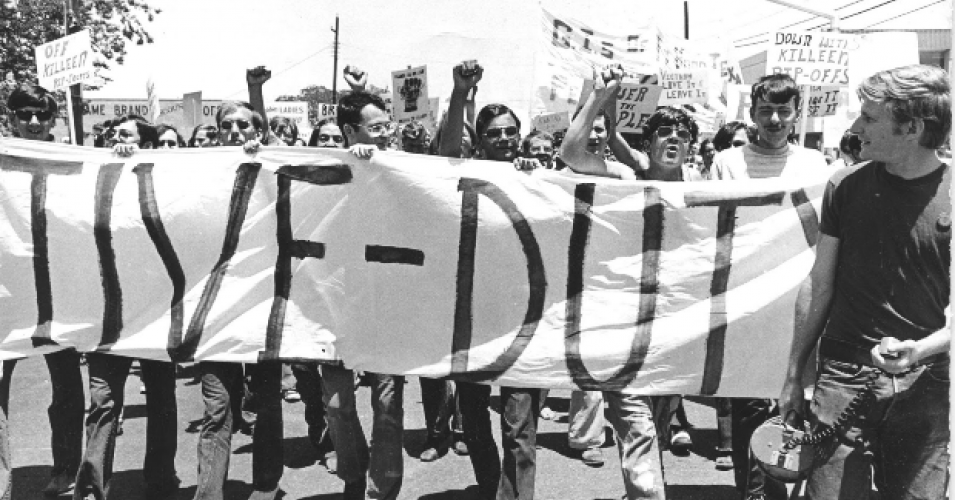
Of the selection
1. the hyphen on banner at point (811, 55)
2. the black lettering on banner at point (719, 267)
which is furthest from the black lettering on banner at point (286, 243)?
the hyphen on banner at point (811, 55)

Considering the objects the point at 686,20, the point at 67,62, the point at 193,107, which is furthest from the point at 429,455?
the point at 686,20

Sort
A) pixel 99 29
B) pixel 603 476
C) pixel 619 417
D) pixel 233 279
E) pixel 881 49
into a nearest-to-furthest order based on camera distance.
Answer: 1. pixel 619 417
2. pixel 233 279
3. pixel 603 476
4. pixel 881 49
5. pixel 99 29

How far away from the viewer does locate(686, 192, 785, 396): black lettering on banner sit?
4.52 metres

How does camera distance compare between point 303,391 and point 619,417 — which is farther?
point 303,391

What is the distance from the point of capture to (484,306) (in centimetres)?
464

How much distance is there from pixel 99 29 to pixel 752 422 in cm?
2498

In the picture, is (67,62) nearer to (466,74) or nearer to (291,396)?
(291,396)

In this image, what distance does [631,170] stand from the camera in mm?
4859

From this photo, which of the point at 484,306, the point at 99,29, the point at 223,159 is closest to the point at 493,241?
the point at 484,306

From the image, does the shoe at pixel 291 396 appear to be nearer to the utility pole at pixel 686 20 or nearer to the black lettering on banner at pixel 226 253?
the black lettering on banner at pixel 226 253

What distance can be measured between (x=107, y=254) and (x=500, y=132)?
1.89 metres

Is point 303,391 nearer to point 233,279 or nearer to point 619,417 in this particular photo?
point 233,279

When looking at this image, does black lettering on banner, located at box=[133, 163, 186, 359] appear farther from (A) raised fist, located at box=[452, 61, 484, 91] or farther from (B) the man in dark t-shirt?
(B) the man in dark t-shirt

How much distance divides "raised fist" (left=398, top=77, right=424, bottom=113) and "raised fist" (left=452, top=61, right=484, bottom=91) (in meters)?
5.63
